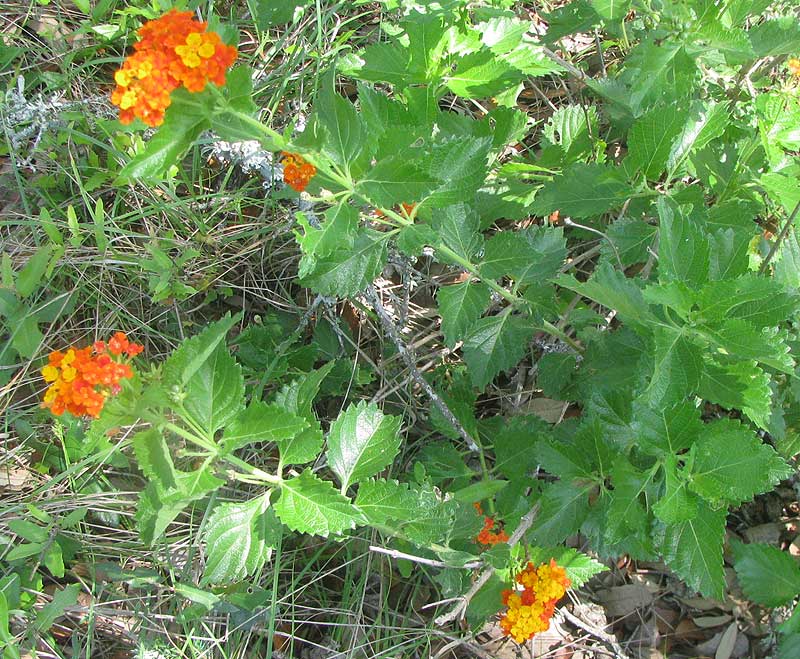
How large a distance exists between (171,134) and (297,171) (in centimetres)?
48

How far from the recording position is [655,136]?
2.46 m

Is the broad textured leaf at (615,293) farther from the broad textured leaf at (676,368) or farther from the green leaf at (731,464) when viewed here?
the green leaf at (731,464)

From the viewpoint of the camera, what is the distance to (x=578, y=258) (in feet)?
10.2

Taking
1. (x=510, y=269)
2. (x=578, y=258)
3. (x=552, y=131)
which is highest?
(x=552, y=131)

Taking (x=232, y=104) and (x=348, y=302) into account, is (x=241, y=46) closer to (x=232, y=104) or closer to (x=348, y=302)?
(x=348, y=302)

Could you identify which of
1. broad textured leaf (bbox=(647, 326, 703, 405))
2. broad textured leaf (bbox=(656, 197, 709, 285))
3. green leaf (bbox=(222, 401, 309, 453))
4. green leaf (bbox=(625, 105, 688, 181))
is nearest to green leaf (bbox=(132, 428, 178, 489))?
green leaf (bbox=(222, 401, 309, 453))

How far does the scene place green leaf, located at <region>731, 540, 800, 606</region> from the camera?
2473 mm

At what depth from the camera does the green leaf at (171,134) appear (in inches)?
64.1

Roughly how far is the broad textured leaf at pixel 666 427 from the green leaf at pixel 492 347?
554mm

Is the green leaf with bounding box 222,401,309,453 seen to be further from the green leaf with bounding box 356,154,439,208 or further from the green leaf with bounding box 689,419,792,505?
the green leaf with bounding box 689,419,792,505

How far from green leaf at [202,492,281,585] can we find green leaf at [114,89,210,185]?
0.94 meters

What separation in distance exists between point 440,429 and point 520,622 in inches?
30.6

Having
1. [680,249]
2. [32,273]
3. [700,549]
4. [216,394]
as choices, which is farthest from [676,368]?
[32,273]

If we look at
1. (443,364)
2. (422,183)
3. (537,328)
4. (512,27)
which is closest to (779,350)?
(537,328)
